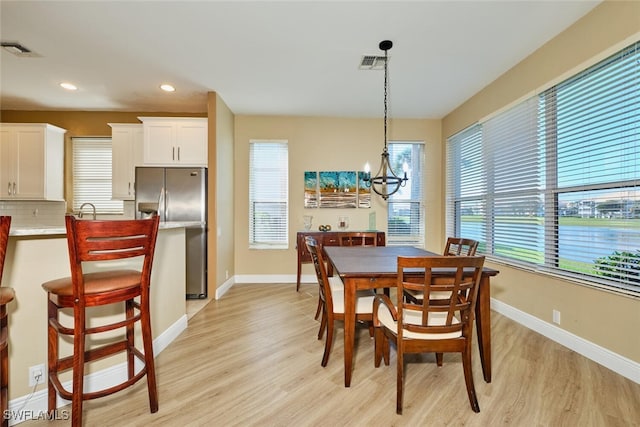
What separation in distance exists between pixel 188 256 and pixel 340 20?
3.32m

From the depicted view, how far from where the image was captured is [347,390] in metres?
1.83

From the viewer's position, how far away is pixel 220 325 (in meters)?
2.88

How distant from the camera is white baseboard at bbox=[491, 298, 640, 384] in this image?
197 centimetres

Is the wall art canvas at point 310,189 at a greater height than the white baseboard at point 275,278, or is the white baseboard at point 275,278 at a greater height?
the wall art canvas at point 310,189

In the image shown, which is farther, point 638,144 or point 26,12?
point 26,12

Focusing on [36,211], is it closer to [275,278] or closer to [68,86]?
[68,86]

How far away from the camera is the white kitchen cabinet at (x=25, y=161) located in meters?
4.04

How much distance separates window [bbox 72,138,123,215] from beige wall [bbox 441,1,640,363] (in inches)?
227

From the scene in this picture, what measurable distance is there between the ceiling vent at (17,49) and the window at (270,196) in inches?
107

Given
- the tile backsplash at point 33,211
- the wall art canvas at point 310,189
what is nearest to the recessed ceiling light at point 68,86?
the tile backsplash at point 33,211

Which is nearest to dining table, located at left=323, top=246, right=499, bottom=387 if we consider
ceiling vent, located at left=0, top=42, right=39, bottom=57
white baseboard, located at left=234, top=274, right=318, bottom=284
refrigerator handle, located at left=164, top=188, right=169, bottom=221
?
white baseboard, located at left=234, top=274, right=318, bottom=284

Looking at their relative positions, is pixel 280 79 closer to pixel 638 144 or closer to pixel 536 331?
pixel 638 144

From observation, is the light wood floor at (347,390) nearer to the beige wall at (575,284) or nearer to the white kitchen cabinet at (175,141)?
the beige wall at (575,284)

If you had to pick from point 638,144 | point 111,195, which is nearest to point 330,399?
point 638,144
